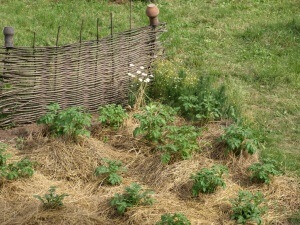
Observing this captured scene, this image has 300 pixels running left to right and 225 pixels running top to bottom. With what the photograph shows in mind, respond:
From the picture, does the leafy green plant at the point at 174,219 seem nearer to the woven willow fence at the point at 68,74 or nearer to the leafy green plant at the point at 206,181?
the leafy green plant at the point at 206,181

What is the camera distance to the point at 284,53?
10.4m

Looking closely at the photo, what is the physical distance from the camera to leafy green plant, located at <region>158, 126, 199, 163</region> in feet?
23.1

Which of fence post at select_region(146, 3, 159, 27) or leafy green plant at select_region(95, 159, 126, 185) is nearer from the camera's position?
leafy green plant at select_region(95, 159, 126, 185)

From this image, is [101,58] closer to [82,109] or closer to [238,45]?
[82,109]

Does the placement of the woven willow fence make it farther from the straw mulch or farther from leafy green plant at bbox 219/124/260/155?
leafy green plant at bbox 219/124/260/155

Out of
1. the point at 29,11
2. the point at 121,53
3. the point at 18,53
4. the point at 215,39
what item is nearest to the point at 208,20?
the point at 215,39

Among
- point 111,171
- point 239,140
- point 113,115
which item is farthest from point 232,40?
point 111,171

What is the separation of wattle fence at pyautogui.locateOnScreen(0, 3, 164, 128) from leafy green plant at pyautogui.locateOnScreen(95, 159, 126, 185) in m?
1.26

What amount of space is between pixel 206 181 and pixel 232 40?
16.3 feet

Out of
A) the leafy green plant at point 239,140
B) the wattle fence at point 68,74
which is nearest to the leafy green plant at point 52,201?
the wattle fence at point 68,74

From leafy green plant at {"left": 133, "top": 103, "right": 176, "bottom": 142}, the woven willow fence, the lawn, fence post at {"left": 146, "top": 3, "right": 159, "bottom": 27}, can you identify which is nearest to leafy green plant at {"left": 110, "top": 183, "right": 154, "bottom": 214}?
leafy green plant at {"left": 133, "top": 103, "right": 176, "bottom": 142}

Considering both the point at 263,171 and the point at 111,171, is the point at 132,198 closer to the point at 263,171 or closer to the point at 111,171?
the point at 111,171

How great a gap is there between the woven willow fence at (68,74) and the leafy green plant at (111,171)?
4.12 feet

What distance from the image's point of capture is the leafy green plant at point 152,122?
7348mm
